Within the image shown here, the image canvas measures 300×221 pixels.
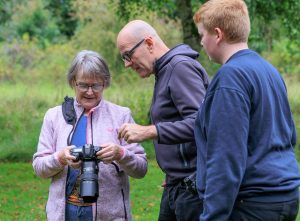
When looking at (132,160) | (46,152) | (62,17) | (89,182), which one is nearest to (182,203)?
(132,160)

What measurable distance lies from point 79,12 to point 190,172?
20789 millimetres

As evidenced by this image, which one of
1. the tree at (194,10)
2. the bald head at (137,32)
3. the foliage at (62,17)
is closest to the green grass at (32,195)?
the tree at (194,10)

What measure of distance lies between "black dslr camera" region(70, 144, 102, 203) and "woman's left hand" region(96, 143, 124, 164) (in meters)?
0.03

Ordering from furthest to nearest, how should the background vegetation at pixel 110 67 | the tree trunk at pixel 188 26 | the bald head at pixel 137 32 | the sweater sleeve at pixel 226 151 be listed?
the tree trunk at pixel 188 26 < the background vegetation at pixel 110 67 < the bald head at pixel 137 32 < the sweater sleeve at pixel 226 151

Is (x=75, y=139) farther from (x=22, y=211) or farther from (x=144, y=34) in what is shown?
(x=22, y=211)

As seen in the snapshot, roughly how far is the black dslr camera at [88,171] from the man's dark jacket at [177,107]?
1.20ft

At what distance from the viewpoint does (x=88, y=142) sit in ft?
13.5

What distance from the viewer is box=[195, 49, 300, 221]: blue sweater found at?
3000mm

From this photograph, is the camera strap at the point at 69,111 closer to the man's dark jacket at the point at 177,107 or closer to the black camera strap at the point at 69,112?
the black camera strap at the point at 69,112

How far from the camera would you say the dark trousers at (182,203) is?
151 inches

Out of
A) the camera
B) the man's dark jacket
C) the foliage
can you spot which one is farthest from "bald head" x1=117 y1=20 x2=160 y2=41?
the foliage

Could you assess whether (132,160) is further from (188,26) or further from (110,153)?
(188,26)

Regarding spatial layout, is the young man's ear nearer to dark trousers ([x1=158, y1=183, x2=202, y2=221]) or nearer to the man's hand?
the man's hand

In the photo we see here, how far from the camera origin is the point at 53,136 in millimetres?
4180
